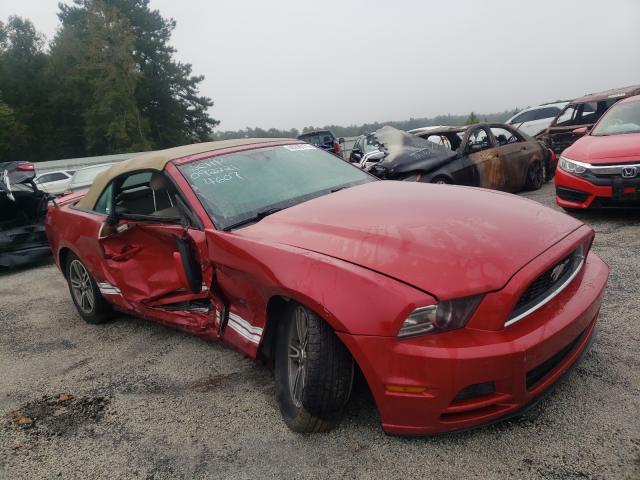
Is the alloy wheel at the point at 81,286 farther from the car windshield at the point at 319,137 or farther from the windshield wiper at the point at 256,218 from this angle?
the car windshield at the point at 319,137

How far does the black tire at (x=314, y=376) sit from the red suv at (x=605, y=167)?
13.5 ft

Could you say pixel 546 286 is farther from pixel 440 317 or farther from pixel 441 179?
pixel 441 179

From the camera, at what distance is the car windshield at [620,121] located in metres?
5.56

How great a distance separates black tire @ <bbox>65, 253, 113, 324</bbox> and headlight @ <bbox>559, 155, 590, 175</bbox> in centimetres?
492

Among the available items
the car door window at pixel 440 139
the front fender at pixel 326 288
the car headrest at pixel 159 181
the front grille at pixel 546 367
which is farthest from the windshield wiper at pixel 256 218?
the car door window at pixel 440 139

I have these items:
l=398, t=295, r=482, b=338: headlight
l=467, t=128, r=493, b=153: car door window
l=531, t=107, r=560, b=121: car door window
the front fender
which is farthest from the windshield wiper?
l=531, t=107, r=560, b=121: car door window

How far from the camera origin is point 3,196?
6664 mm

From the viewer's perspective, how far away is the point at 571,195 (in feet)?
17.5

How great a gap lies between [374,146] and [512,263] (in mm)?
13918

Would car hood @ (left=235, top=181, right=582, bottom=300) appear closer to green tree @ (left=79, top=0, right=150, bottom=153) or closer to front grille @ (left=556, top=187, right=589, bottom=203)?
front grille @ (left=556, top=187, right=589, bottom=203)

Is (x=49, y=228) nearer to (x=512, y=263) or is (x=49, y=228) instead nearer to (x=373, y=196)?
(x=373, y=196)

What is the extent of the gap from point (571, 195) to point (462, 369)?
4340mm

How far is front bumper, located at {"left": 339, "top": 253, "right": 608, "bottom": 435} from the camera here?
1.77 meters

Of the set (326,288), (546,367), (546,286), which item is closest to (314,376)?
(326,288)
